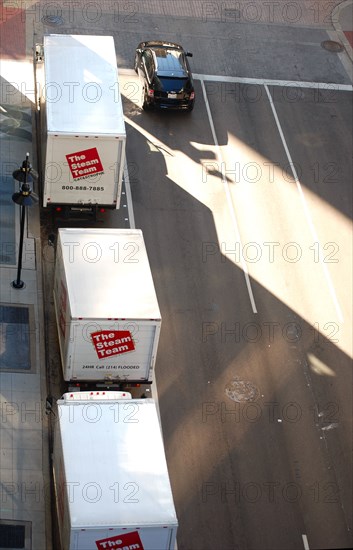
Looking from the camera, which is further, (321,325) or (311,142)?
(311,142)

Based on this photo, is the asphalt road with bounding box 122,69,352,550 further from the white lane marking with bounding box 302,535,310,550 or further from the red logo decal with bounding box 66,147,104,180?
the red logo decal with bounding box 66,147,104,180

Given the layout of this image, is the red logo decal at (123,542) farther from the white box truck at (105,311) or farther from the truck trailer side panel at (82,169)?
the truck trailer side panel at (82,169)

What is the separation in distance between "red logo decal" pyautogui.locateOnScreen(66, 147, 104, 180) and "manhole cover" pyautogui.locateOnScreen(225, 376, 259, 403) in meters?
7.78

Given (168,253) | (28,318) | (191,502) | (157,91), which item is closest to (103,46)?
(157,91)

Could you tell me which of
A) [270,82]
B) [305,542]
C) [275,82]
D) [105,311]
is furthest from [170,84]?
[305,542]

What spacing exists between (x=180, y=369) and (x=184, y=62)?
14.6 meters

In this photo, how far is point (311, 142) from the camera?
3728 centimetres

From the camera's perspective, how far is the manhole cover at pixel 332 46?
4338 cm

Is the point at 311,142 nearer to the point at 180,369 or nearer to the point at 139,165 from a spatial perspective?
the point at 139,165

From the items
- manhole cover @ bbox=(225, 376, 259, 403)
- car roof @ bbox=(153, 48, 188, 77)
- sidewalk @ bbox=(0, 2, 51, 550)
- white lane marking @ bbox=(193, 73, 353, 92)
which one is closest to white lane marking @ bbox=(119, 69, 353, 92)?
white lane marking @ bbox=(193, 73, 353, 92)

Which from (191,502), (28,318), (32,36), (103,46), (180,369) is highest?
(32,36)

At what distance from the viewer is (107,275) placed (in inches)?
1026

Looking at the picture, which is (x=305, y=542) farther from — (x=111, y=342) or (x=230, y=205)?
(x=230, y=205)

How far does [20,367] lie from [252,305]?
23.4ft
